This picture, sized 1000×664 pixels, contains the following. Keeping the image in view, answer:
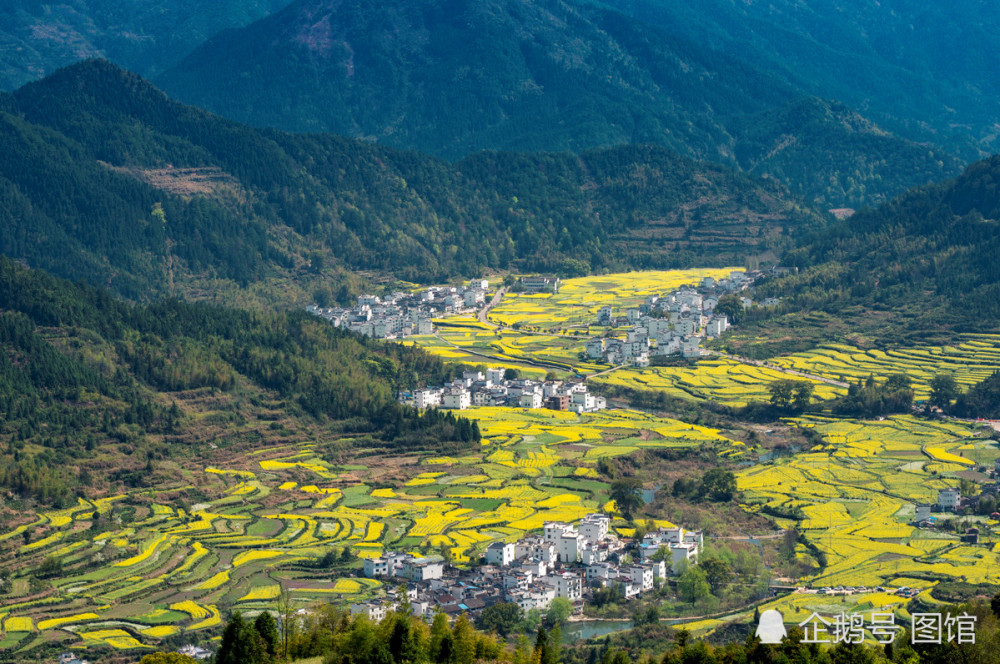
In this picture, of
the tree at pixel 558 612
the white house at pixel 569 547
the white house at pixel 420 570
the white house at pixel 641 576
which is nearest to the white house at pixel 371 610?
the white house at pixel 420 570

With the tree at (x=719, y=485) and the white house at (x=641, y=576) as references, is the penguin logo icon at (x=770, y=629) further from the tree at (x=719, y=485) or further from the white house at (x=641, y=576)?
the tree at (x=719, y=485)

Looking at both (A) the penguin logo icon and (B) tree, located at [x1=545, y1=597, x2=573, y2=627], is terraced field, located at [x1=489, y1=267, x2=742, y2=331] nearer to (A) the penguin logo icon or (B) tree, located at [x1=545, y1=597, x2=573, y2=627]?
(B) tree, located at [x1=545, y1=597, x2=573, y2=627]

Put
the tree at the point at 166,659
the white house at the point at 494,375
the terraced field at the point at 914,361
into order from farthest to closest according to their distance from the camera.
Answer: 1. the white house at the point at 494,375
2. the terraced field at the point at 914,361
3. the tree at the point at 166,659

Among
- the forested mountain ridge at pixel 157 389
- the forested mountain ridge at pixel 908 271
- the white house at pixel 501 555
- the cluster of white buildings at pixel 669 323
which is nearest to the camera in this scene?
the white house at pixel 501 555

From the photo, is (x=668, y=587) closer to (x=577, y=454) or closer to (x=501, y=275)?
(x=577, y=454)

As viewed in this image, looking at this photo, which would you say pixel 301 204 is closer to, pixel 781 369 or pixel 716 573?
pixel 781 369

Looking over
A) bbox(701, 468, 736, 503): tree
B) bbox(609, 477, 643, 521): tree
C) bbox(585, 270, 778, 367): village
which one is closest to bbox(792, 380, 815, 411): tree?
bbox(585, 270, 778, 367): village

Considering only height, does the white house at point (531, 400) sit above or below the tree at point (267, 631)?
above
